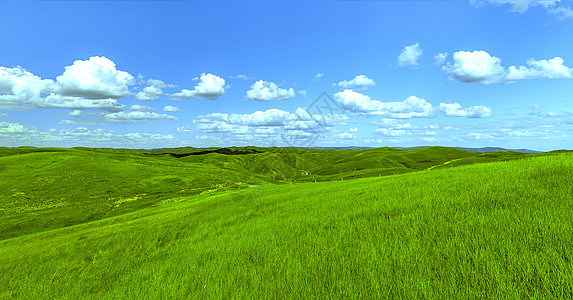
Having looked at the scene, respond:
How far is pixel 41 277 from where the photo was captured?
11.0 meters

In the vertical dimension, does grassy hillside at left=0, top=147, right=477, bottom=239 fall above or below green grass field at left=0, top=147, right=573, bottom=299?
below

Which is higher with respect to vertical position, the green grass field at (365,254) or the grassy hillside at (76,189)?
the green grass field at (365,254)

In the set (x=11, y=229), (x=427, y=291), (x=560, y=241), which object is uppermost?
(x=560, y=241)

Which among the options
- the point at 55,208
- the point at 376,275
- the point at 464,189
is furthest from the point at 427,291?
the point at 55,208

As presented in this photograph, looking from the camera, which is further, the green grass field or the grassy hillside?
the grassy hillside

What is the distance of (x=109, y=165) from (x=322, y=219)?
11022cm

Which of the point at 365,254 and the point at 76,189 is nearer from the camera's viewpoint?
the point at 365,254

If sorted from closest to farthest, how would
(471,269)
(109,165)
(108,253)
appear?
1. (471,269)
2. (108,253)
3. (109,165)

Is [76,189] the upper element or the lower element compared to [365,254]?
lower

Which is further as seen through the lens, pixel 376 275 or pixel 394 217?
pixel 394 217

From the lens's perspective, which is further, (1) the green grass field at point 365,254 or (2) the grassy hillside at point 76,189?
(2) the grassy hillside at point 76,189

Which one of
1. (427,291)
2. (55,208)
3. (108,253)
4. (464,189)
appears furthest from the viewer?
(55,208)

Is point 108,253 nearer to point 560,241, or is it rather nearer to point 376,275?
point 376,275

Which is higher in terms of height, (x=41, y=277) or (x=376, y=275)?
(x=376, y=275)
